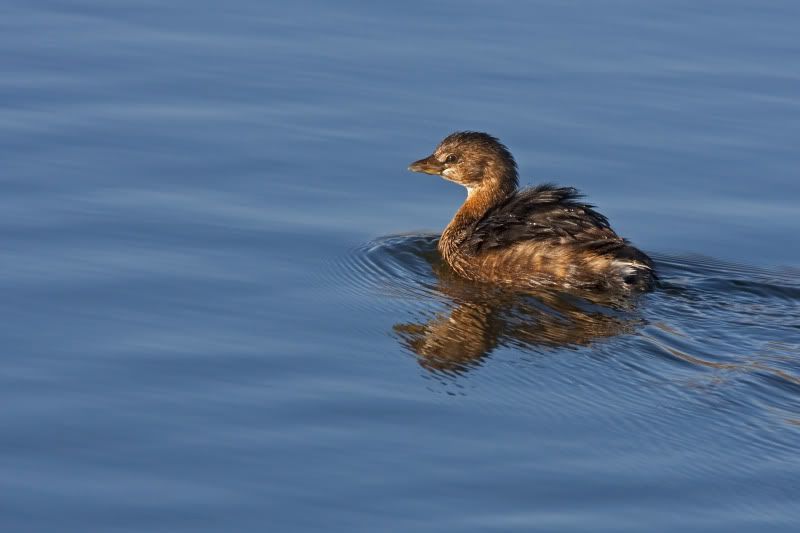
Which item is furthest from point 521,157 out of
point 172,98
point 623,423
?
point 623,423

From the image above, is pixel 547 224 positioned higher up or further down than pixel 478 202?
further down

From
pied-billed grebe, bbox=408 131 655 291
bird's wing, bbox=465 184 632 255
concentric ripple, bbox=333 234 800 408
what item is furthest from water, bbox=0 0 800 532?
bird's wing, bbox=465 184 632 255

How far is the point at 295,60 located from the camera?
1398 cm

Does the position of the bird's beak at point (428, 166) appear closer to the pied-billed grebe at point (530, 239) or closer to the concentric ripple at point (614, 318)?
the pied-billed grebe at point (530, 239)

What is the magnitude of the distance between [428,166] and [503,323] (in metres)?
2.39

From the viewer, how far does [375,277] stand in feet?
35.1

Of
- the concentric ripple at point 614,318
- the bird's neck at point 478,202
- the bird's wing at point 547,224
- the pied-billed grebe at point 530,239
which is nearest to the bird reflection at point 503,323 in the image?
the concentric ripple at point 614,318

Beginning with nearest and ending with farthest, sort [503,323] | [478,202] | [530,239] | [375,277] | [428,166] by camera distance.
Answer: [503,323] → [375,277] → [530,239] → [428,166] → [478,202]

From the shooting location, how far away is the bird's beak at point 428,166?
12.0 m

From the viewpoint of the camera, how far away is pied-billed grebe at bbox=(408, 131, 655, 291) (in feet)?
34.7

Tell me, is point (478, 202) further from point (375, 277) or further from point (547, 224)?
point (375, 277)

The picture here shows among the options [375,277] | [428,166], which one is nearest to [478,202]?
[428,166]

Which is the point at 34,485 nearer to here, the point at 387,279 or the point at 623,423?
the point at 623,423

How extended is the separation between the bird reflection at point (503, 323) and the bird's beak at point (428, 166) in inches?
50.1
